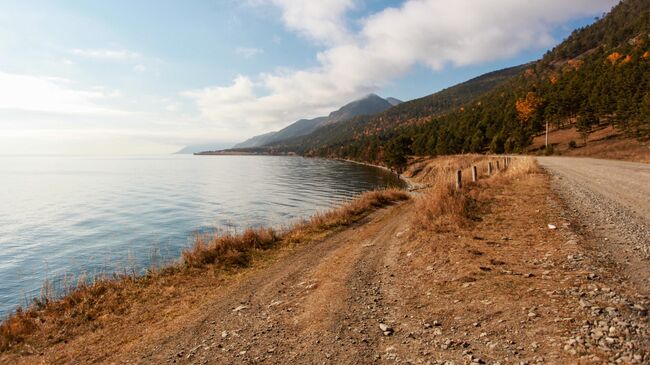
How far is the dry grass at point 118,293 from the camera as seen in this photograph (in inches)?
332

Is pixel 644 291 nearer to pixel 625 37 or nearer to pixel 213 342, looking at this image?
pixel 213 342

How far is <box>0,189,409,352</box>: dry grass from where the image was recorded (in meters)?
8.44

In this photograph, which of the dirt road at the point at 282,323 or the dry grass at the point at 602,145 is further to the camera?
the dry grass at the point at 602,145

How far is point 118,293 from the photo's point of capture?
10.6m

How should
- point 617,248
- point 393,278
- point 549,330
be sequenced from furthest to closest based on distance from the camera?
1. point 393,278
2. point 617,248
3. point 549,330

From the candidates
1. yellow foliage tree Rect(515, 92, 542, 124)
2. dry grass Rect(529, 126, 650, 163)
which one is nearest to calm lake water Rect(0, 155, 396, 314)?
dry grass Rect(529, 126, 650, 163)

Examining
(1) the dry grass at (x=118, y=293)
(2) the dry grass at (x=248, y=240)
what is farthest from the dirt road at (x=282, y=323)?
(2) the dry grass at (x=248, y=240)

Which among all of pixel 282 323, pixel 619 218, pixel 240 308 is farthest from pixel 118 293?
pixel 619 218

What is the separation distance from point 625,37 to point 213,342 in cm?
21640

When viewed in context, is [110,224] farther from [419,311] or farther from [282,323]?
[419,311]

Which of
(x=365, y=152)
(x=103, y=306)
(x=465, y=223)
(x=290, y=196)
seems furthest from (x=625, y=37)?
(x=103, y=306)

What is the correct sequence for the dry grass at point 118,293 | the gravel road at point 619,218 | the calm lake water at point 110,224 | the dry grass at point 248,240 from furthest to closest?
1. the calm lake water at point 110,224
2. the dry grass at point 248,240
3. the dry grass at point 118,293
4. the gravel road at point 619,218

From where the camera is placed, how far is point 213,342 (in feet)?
21.8

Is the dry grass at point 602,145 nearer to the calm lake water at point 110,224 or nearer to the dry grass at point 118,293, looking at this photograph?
the calm lake water at point 110,224
